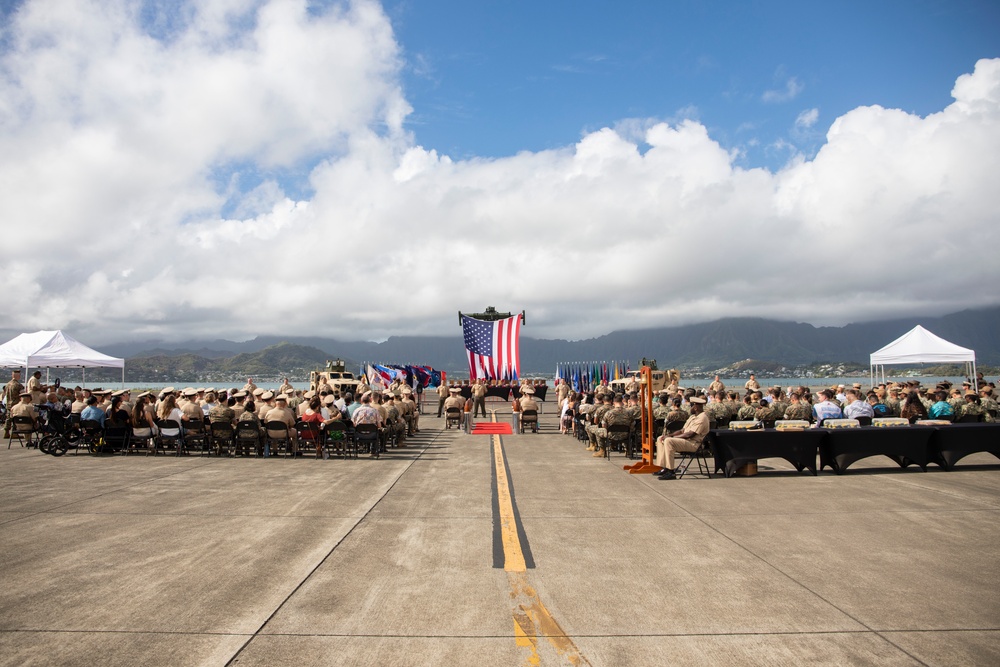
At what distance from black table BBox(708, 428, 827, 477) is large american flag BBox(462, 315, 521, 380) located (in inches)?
1145

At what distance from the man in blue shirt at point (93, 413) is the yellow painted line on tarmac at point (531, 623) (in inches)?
493

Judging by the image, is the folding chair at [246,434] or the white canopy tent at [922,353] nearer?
the folding chair at [246,434]

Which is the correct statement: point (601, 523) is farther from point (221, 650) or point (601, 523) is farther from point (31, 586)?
A: point (31, 586)

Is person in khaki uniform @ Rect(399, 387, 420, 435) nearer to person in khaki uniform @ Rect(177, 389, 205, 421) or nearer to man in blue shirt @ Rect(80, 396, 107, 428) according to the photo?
person in khaki uniform @ Rect(177, 389, 205, 421)

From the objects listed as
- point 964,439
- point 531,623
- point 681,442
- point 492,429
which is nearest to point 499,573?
point 531,623

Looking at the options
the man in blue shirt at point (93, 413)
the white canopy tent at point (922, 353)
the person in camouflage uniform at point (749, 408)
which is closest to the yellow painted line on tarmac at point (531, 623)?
the person in camouflage uniform at point (749, 408)

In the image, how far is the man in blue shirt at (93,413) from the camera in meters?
15.5

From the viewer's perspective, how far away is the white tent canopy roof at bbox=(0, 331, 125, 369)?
2831 cm

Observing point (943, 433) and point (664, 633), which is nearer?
point (664, 633)

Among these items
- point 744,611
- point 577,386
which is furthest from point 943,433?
point 577,386

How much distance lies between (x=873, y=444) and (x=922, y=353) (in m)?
21.9

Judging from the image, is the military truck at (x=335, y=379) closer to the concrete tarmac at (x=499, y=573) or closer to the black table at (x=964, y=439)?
the concrete tarmac at (x=499, y=573)

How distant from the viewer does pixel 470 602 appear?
5.39m

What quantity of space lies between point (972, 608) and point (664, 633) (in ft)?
8.40
